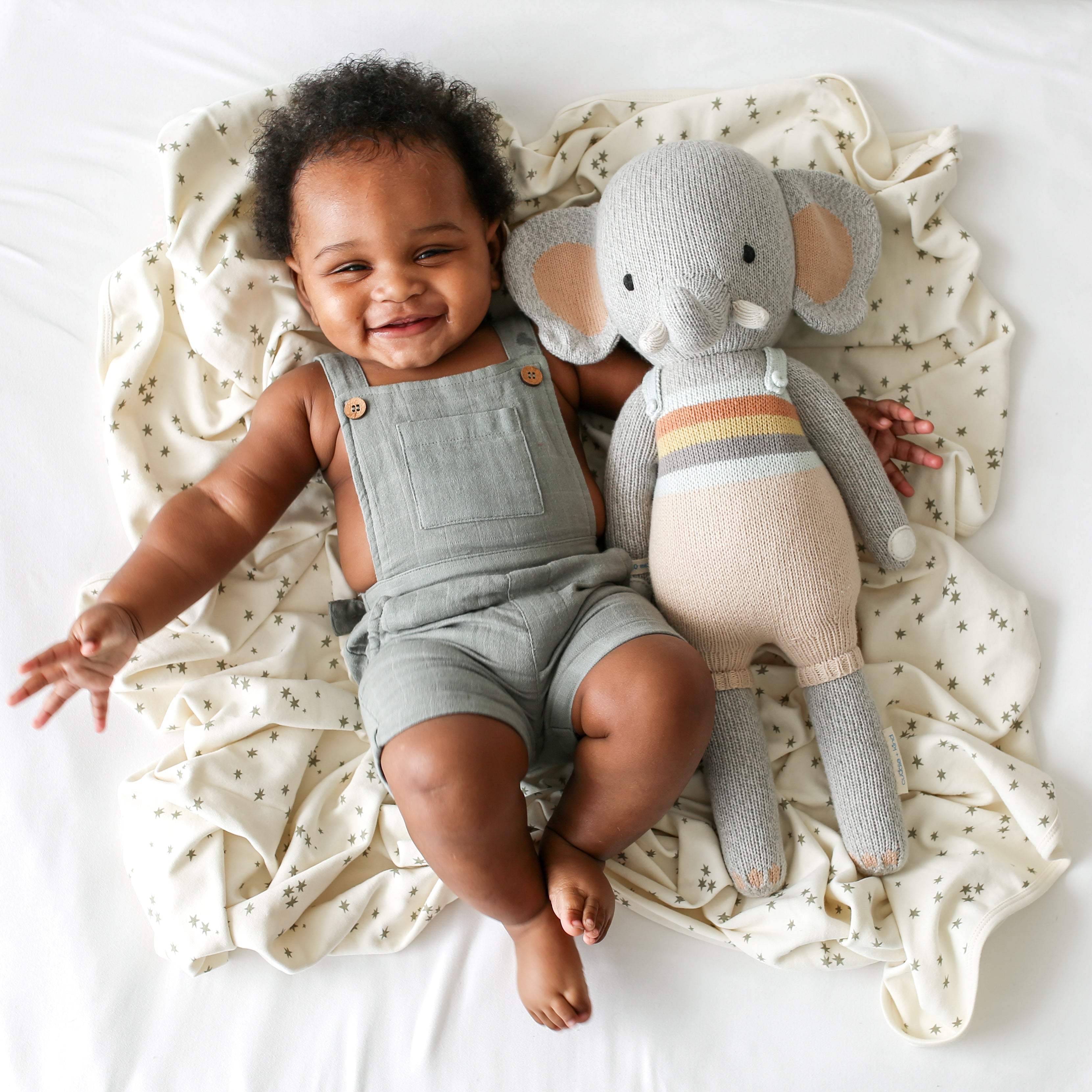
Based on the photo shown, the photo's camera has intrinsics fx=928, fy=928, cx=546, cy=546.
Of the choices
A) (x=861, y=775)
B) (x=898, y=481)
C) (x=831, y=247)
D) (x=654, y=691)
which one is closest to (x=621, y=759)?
(x=654, y=691)

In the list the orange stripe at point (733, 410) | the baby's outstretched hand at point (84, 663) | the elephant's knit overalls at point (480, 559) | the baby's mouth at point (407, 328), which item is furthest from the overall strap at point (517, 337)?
the baby's outstretched hand at point (84, 663)

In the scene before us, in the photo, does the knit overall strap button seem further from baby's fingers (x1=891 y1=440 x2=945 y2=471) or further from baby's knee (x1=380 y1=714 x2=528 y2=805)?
baby's fingers (x1=891 y1=440 x2=945 y2=471)

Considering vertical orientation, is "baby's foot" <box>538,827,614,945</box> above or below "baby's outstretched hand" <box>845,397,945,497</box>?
below

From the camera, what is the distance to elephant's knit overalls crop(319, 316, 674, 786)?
0.99 metres

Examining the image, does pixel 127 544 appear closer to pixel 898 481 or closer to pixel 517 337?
pixel 517 337

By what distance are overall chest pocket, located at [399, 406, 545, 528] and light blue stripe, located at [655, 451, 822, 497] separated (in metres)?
0.18

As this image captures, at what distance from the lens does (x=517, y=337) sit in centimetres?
116

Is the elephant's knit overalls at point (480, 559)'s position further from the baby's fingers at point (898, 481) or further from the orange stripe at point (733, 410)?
the baby's fingers at point (898, 481)

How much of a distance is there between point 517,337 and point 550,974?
730 mm

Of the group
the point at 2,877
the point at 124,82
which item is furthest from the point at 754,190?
the point at 2,877

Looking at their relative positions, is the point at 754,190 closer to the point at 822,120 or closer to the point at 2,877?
the point at 822,120

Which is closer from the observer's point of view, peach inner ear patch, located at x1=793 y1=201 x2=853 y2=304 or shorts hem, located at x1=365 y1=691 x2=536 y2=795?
shorts hem, located at x1=365 y1=691 x2=536 y2=795

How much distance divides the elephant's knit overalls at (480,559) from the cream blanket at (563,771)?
12cm

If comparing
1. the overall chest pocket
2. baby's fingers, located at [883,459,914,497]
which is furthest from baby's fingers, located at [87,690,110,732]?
baby's fingers, located at [883,459,914,497]
